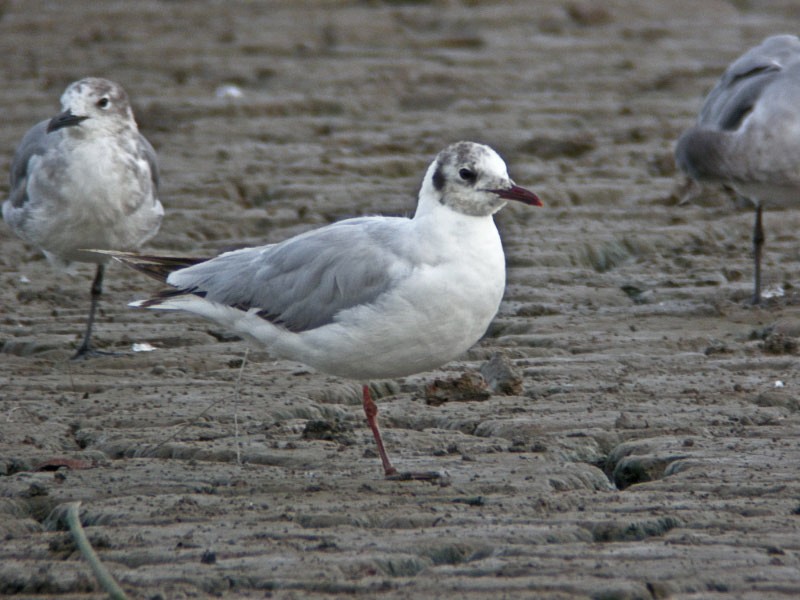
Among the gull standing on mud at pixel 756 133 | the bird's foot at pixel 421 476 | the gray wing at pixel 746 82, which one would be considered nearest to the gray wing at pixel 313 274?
the bird's foot at pixel 421 476

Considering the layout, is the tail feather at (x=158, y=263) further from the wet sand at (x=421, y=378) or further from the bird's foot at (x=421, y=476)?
the bird's foot at (x=421, y=476)

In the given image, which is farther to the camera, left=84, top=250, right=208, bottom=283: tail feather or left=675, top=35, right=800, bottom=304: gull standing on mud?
left=675, top=35, right=800, bottom=304: gull standing on mud

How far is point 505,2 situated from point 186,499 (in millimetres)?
10026

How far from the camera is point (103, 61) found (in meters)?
11.7

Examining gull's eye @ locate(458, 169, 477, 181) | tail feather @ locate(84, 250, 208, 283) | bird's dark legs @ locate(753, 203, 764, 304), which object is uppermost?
gull's eye @ locate(458, 169, 477, 181)

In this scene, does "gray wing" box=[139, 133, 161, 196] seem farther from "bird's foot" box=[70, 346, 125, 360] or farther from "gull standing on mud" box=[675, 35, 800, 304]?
"gull standing on mud" box=[675, 35, 800, 304]

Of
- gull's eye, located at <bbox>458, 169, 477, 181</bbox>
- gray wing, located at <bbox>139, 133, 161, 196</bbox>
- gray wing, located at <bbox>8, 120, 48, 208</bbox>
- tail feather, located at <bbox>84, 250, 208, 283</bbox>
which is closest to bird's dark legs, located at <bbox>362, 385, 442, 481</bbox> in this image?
gull's eye, located at <bbox>458, 169, 477, 181</bbox>

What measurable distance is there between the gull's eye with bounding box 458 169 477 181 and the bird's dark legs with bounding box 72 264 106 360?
86.2 inches

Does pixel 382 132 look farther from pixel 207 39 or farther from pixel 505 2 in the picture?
pixel 505 2

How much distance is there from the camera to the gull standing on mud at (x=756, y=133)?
736cm

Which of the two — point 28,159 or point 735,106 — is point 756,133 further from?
point 28,159

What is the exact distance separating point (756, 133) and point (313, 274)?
3.15m

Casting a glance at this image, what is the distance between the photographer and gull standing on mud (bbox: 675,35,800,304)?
7.36 meters

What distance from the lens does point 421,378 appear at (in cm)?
604
